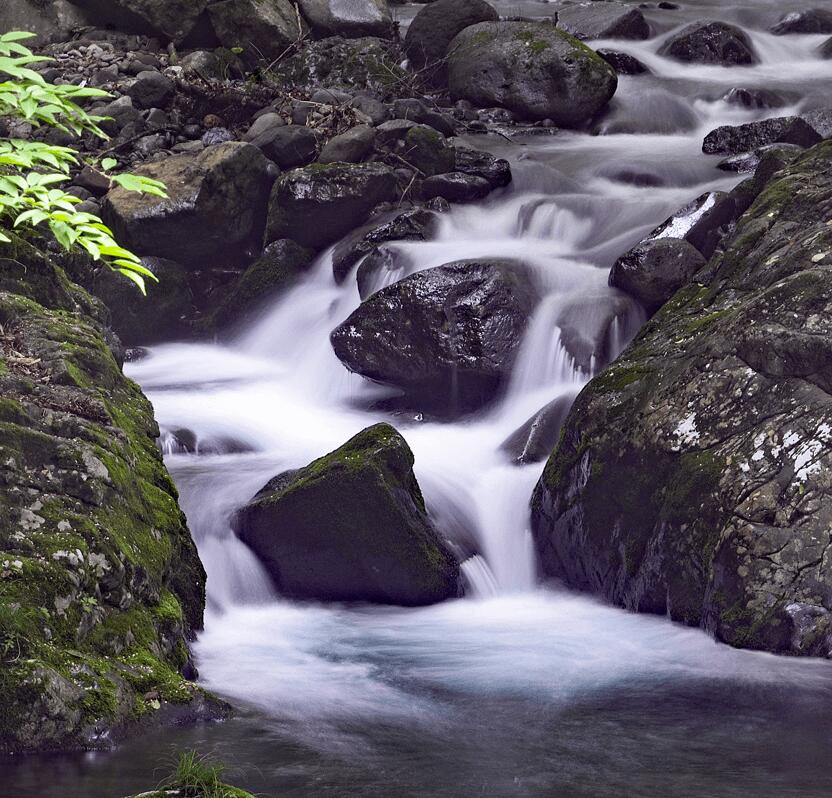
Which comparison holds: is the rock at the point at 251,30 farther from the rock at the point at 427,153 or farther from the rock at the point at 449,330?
the rock at the point at 449,330

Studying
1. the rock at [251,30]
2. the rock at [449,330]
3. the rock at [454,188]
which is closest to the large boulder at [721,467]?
the rock at [449,330]

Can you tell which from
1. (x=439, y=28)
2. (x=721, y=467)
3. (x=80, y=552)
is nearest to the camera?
(x=80, y=552)

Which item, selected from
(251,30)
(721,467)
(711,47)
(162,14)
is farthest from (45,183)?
(711,47)

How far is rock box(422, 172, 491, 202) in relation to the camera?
12.4m

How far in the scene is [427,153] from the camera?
12.9m

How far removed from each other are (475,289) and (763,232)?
245cm

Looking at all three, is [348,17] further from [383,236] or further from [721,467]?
[721,467]

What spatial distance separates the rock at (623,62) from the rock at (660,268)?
816 cm

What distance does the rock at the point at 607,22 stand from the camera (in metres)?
18.1

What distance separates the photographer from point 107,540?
4.80 metres

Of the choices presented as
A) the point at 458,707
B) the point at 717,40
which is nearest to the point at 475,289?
the point at 458,707

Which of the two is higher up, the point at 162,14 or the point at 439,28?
the point at 162,14

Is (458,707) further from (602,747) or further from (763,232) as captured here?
(763,232)

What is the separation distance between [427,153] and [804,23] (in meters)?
8.96
